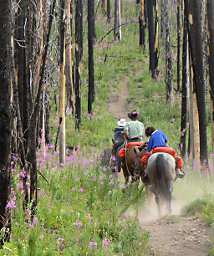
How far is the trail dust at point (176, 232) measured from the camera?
313 inches

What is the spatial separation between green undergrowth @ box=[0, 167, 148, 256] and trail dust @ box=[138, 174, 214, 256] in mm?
468

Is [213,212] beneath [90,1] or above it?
beneath

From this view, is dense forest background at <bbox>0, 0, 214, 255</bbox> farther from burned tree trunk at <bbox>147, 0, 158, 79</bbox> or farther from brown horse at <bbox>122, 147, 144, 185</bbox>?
burned tree trunk at <bbox>147, 0, 158, 79</bbox>

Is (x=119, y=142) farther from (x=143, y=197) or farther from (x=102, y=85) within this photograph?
(x=102, y=85)

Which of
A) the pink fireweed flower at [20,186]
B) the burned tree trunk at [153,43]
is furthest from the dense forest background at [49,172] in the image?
the burned tree trunk at [153,43]

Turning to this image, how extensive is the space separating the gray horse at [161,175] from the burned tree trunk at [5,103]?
549 centimetres

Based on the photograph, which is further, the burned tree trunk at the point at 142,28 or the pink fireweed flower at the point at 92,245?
the burned tree trunk at the point at 142,28

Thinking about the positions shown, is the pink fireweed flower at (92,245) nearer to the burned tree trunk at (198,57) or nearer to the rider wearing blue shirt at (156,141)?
the rider wearing blue shirt at (156,141)

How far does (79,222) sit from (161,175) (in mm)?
4349

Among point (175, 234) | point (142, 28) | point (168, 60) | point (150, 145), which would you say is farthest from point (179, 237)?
point (142, 28)

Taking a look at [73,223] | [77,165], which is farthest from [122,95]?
[73,223]

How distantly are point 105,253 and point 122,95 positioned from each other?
25.8m

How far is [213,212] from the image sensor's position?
30.7 ft

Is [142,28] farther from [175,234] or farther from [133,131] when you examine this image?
[175,234]
